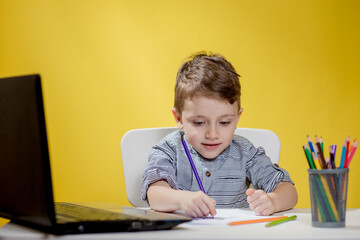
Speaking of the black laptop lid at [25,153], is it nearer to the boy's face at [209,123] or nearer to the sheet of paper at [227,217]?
the sheet of paper at [227,217]

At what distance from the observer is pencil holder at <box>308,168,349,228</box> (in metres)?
0.71

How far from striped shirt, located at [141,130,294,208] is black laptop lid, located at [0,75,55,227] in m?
0.52

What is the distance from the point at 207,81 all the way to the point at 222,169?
21 centimetres

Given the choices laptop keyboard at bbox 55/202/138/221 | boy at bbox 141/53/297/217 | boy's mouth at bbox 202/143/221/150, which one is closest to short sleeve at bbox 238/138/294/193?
boy at bbox 141/53/297/217

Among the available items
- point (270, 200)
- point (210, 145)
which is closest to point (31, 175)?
point (270, 200)

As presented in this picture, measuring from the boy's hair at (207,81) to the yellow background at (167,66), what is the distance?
1.03m

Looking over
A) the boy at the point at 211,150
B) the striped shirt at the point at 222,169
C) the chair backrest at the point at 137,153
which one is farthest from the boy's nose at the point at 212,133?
the chair backrest at the point at 137,153

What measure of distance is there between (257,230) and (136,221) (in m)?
0.17

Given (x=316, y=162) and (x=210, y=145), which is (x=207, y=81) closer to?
(x=210, y=145)

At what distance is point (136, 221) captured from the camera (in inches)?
25.1

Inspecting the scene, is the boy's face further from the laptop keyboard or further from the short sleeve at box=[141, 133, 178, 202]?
the laptop keyboard

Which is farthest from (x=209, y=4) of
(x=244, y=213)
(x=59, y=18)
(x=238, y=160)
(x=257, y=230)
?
(x=257, y=230)

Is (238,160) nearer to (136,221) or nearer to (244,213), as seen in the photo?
(244,213)

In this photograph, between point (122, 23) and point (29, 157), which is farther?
point (122, 23)
